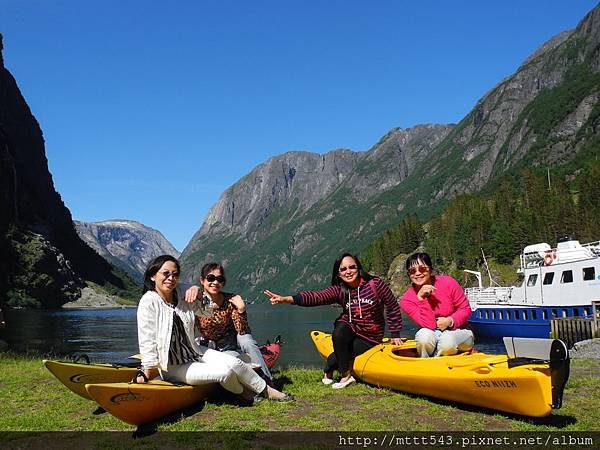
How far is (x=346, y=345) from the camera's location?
10734mm

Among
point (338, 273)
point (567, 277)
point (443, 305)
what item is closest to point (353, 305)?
point (338, 273)

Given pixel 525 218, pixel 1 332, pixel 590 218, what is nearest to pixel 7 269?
pixel 1 332

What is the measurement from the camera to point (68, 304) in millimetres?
176000

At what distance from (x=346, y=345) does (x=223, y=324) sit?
254cm

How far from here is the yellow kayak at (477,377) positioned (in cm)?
739

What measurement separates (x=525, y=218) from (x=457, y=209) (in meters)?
30.2

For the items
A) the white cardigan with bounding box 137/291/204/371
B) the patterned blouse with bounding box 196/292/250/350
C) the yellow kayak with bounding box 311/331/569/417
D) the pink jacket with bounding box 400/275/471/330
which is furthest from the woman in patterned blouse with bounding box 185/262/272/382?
the pink jacket with bounding box 400/275/471/330

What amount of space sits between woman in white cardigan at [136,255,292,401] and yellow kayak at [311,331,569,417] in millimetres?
2634

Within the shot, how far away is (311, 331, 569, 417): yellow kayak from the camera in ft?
→ 24.2

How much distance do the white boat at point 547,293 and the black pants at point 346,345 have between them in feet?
95.5

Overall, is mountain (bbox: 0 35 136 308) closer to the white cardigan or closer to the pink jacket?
the white cardigan

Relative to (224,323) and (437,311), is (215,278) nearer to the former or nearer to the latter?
(224,323)

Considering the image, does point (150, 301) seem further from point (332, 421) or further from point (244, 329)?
point (332, 421)

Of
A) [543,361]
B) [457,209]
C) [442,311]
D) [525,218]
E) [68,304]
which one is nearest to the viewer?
[543,361]
